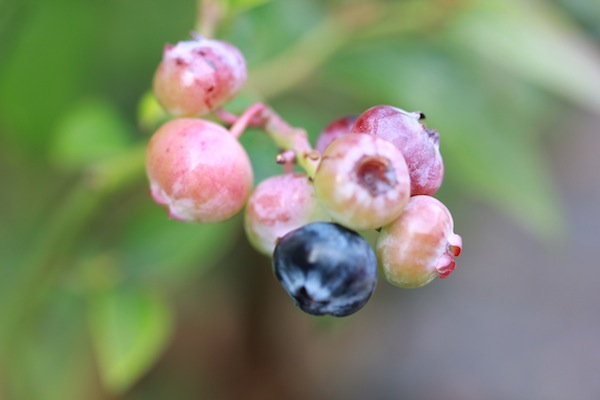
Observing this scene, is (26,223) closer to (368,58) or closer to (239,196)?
(368,58)

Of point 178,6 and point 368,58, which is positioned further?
point 178,6

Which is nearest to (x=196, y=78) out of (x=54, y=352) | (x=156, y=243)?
→ (x=156, y=243)

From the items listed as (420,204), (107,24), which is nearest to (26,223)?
(107,24)

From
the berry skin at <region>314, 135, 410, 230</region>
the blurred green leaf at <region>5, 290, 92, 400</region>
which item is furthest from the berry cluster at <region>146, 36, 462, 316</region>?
the blurred green leaf at <region>5, 290, 92, 400</region>

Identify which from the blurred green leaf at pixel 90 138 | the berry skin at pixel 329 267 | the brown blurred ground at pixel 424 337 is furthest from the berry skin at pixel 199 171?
the brown blurred ground at pixel 424 337

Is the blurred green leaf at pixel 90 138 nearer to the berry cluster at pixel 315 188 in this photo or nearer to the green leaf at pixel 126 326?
the green leaf at pixel 126 326
